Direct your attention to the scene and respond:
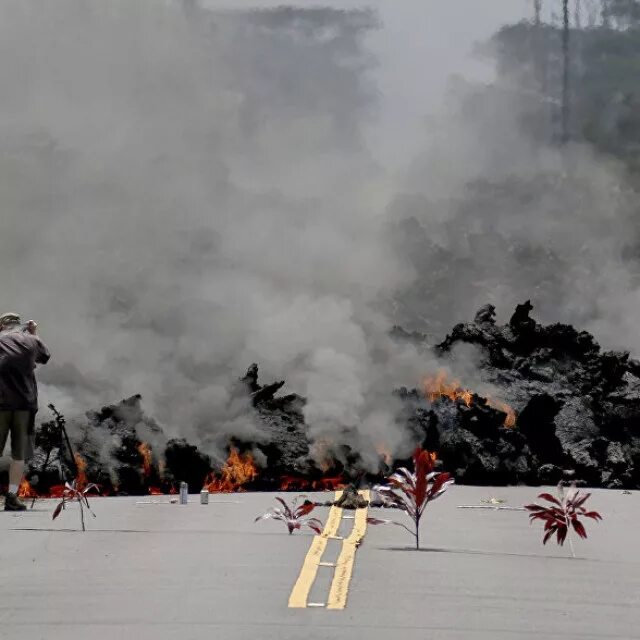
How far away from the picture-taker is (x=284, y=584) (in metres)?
10.0

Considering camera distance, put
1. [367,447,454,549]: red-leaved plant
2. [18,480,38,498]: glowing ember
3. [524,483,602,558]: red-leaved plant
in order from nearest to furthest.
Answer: [524,483,602,558]: red-leaved plant, [367,447,454,549]: red-leaved plant, [18,480,38,498]: glowing ember

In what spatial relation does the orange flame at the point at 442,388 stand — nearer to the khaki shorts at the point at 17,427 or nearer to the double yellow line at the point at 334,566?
the double yellow line at the point at 334,566

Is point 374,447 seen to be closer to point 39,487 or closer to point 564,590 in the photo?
point 39,487

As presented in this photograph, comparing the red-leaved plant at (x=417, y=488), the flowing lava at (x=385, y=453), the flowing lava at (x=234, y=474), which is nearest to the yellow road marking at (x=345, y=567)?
the red-leaved plant at (x=417, y=488)

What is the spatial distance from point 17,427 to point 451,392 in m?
27.8

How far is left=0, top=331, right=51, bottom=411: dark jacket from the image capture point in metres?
14.4

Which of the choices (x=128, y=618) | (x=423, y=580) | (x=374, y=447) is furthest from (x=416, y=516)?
(x=374, y=447)

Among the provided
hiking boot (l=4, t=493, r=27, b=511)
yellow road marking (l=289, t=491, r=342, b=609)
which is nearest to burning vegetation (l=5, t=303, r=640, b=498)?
hiking boot (l=4, t=493, r=27, b=511)

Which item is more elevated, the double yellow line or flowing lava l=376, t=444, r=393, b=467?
flowing lava l=376, t=444, r=393, b=467

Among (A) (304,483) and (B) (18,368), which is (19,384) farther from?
(A) (304,483)

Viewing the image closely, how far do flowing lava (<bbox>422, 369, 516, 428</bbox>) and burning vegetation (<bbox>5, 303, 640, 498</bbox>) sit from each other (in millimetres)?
79

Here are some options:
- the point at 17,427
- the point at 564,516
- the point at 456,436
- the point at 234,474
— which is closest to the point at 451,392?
the point at 456,436

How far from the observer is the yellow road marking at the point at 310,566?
9.34 meters

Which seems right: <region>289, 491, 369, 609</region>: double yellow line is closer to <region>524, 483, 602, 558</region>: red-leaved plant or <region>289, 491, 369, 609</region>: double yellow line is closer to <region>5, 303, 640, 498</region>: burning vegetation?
<region>524, 483, 602, 558</region>: red-leaved plant
